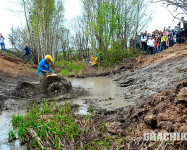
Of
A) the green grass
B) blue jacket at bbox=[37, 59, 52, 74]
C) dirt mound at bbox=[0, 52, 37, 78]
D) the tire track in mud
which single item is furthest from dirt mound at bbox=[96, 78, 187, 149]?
dirt mound at bbox=[0, 52, 37, 78]

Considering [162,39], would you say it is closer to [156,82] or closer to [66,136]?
[156,82]

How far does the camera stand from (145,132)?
2.79 meters

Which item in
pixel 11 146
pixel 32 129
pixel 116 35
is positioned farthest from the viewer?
pixel 116 35

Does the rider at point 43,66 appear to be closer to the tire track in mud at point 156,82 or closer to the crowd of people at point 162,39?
the tire track in mud at point 156,82

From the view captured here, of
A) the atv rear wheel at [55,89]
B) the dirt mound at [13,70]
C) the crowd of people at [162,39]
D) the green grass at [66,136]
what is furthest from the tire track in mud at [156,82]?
the dirt mound at [13,70]

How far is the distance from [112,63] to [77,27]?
1045 inches

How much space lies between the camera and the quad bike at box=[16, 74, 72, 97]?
678 cm

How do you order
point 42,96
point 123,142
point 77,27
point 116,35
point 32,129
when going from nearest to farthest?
point 123,142 < point 32,129 < point 42,96 < point 116,35 < point 77,27

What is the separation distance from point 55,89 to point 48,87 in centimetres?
33

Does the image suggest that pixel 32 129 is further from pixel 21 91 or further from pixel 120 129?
pixel 21 91

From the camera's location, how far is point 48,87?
22.9 ft

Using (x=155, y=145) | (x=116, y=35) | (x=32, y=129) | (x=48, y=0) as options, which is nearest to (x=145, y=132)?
(x=155, y=145)

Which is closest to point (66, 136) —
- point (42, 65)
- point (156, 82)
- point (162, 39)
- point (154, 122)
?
point (154, 122)

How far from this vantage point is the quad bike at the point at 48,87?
22.2 feet
